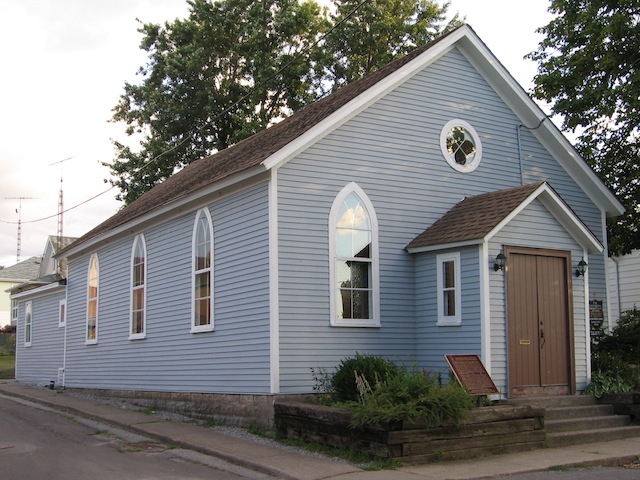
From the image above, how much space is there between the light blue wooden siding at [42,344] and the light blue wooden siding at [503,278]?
15.9m

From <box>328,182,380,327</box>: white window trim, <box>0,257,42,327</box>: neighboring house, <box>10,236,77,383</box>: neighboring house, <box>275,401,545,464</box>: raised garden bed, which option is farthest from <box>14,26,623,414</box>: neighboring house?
<box>0,257,42,327</box>: neighboring house

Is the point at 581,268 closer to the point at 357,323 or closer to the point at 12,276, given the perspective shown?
the point at 357,323

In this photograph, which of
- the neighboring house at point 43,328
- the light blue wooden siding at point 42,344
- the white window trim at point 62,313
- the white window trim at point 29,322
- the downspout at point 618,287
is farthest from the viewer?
the white window trim at point 29,322

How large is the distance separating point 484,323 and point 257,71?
73.7 ft

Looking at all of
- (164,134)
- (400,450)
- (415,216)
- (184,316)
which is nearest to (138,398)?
(184,316)

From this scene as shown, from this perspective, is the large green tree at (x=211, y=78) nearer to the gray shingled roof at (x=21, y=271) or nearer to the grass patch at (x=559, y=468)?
the grass patch at (x=559, y=468)

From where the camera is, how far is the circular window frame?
15.4 m

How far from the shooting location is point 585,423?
12648 millimetres

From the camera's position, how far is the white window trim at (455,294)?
43.8 ft

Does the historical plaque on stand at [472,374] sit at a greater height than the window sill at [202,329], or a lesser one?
lesser

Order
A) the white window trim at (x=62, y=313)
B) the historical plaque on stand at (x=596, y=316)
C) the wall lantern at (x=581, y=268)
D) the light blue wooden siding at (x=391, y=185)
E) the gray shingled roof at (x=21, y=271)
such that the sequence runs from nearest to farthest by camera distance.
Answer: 1. the light blue wooden siding at (x=391, y=185)
2. the wall lantern at (x=581, y=268)
3. the historical plaque on stand at (x=596, y=316)
4. the white window trim at (x=62, y=313)
5. the gray shingled roof at (x=21, y=271)

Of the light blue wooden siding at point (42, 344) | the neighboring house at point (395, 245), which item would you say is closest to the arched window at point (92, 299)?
the light blue wooden siding at point (42, 344)

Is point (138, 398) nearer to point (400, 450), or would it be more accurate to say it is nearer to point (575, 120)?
point (400, 450)

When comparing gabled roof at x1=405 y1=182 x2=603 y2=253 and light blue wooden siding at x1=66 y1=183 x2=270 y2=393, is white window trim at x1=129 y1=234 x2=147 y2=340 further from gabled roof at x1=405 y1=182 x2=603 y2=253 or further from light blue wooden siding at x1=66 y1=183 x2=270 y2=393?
gabled roof at x1=405 y1=182 x2=603 y2=253
